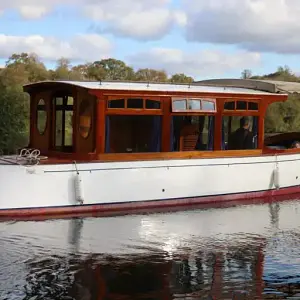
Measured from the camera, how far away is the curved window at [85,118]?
1300 centimetres

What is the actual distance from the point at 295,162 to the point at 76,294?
388 inches

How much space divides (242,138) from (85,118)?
3.96 meters

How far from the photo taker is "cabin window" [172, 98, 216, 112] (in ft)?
44.7

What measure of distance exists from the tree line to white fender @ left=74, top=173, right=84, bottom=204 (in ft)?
35.1

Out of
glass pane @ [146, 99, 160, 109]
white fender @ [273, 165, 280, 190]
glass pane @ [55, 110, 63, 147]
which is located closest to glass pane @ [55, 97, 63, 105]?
glass pane @ [55, 110, 63, 147]

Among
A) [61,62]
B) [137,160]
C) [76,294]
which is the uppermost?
[61,62]

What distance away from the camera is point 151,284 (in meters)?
8.02

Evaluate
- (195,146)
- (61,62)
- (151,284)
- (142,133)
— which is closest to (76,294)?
(151,284)

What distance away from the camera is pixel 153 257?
9352 millimetres

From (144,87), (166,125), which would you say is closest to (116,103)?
(144,87)

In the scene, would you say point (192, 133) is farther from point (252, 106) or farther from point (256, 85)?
point (256, 85)

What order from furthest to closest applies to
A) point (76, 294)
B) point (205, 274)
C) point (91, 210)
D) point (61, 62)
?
point (61, 62) → point (91, 210) → point (205, 274) → point (76, 294)

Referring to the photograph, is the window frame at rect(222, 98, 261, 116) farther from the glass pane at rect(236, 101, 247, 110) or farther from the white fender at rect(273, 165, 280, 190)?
the white fender at rect(273, 165, 280, 190)

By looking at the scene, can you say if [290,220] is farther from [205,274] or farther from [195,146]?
[205,274]
